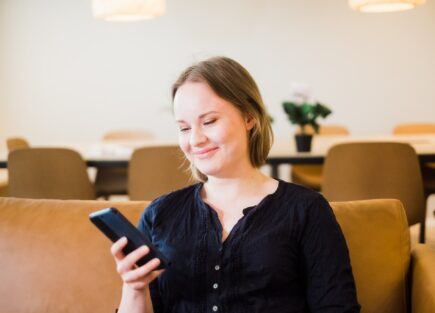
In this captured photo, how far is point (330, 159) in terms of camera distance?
298 cm

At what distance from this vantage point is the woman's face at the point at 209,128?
135 centimetres

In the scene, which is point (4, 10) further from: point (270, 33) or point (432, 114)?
point (432, 114)

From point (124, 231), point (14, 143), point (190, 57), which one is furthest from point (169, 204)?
point (190, 57)

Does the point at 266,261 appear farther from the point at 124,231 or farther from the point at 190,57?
the point at 190,57

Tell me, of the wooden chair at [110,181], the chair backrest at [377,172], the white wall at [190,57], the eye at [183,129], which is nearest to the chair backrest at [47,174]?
the wooden chair at [110,181]

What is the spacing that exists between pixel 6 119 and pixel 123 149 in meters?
2.76

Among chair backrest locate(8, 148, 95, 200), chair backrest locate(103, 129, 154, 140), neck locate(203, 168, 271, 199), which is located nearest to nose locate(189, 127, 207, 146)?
neck locate(203, 168, 271, 199)

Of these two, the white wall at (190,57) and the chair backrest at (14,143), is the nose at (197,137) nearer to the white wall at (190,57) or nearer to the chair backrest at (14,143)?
the chair backrest at (14,143)

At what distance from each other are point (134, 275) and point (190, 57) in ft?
13.7

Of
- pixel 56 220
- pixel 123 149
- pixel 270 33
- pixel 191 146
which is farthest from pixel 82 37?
pixel 191 146

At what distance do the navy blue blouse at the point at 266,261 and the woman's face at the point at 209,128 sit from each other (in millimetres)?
119

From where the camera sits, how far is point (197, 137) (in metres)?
1.34

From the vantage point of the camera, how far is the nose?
134cm

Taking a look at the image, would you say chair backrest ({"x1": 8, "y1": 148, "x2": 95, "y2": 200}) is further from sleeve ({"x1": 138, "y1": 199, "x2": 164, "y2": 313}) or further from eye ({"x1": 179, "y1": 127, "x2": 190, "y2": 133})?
eye ({"x1": 179, "y1": 127, "x2": 190, "y2": 133})
